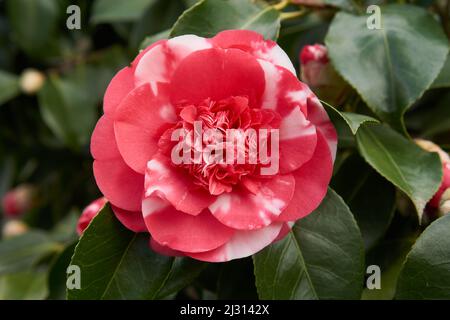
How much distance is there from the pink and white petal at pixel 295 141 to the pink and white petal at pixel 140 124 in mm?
102

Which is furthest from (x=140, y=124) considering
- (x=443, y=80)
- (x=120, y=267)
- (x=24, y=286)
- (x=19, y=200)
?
(x=19, y=200)

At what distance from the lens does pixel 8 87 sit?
1278 millimetres

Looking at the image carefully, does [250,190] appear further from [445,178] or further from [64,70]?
[64,70]

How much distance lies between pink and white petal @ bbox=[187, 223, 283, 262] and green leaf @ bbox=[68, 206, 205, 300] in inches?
3.5

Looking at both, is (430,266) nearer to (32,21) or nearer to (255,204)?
(255,204)

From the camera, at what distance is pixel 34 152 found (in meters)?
1.43

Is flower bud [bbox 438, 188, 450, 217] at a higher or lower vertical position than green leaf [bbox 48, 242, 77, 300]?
higher

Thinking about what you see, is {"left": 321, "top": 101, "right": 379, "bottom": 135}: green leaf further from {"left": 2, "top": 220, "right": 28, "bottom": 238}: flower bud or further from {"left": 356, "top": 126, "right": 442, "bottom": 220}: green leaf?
{"left": 2, "top": 220, "right": 28, "bottom": 238}: flower bud

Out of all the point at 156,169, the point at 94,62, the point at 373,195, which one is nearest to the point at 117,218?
the point at 156,169

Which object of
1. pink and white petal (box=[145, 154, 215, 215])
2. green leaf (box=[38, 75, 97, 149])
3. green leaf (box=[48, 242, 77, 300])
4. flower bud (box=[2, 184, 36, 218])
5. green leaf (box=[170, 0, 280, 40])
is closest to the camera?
pink and white petal (box=[145, 154, 215, 215])

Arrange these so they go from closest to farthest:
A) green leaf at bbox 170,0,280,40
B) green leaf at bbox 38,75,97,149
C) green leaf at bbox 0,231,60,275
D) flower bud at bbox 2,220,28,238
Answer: green leaf at bbox 170,0,280,40 → green leaf at bbox 0,231,60,275 → green leaf at bbox 38,75,97,149 → flower bud at bbox 2,220,28,238

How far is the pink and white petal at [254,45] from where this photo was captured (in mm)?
582

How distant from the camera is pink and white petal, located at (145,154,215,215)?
1.80ft

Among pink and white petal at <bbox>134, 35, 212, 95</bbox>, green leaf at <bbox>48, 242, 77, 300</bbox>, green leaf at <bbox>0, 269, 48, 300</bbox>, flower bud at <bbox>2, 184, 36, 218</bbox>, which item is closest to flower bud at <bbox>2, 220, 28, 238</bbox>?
flower bud at <bbox>2, 184, 36, 218</bbox>
